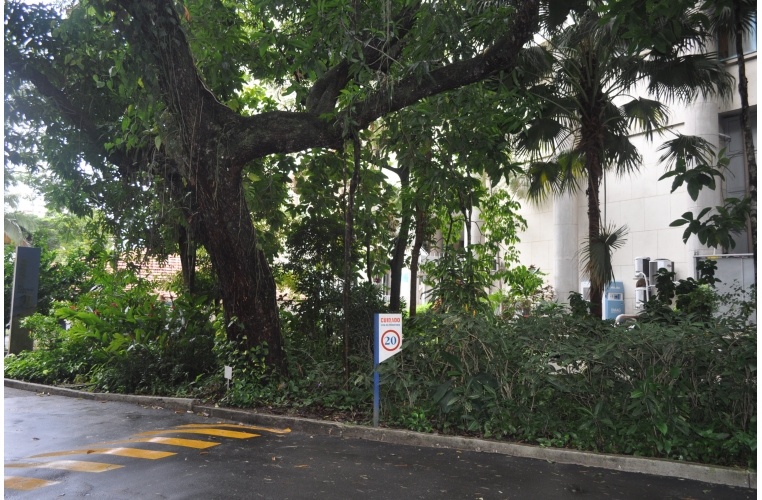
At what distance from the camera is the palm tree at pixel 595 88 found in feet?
41.7

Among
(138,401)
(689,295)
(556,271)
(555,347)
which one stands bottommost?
(138,401)

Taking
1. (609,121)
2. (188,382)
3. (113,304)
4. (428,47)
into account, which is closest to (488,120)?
(428,47)

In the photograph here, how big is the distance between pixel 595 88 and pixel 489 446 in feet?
26.4

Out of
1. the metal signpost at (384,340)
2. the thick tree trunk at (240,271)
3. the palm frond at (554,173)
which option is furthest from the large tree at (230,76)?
the palm frond at (554,173)

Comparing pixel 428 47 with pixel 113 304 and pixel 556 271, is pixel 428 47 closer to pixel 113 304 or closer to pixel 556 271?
pixel 113 304

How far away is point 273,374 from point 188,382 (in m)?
2.59

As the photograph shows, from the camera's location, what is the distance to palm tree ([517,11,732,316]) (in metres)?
12.7

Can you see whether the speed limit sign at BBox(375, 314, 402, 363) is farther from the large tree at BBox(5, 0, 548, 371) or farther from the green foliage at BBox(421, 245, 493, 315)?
the green foliage at BBox(421, 245, 493, 315)

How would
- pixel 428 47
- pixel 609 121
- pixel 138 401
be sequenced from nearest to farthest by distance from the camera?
pixel 428 47
pixel 138 401
pixel 609 121

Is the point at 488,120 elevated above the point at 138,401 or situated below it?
above

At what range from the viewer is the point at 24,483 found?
21.8ft

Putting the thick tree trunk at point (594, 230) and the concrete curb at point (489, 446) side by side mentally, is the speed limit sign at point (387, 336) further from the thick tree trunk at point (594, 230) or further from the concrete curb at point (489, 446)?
the thick tree trunk at point (594, 230)

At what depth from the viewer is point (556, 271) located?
1100 inches

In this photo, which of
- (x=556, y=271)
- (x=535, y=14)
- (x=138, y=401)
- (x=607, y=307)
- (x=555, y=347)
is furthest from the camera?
(x=556, y=271)
